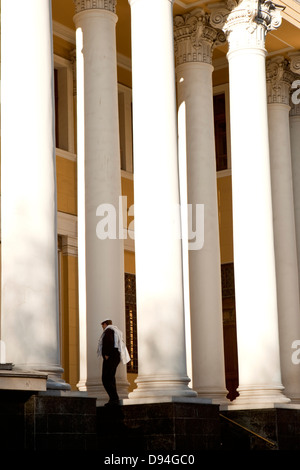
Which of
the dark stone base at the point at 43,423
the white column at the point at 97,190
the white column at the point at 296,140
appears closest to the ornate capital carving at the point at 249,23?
the white column at the point at 97,190

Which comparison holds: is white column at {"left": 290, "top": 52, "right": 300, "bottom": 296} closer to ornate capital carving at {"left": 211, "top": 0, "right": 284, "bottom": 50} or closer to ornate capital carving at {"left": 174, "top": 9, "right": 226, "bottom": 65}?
ornate capital carving at {"left": 174, "top": 9, "right": 226, "bottom": 65}

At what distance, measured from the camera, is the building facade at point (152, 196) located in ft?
52.0

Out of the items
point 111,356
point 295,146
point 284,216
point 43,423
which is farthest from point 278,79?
point 43,423

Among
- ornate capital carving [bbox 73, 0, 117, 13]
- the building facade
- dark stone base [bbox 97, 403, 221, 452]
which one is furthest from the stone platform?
ornate capital carving [bbox 73, 0, 117, 13]

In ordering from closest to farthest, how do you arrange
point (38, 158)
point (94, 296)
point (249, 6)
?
point (38, 158) < point (94, 296) < point (249, 6)

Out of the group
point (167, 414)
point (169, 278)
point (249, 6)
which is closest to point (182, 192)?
point (249, 6)

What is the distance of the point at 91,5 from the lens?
21609mm

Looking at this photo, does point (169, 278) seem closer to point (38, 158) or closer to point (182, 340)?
point (182, 340)

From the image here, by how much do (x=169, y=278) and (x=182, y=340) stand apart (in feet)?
3.96

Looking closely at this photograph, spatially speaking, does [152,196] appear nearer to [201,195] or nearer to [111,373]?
[111,373]

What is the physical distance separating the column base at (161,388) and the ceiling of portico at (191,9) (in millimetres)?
10592

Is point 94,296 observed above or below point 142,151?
below

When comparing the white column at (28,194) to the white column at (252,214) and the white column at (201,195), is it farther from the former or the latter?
the white column at (201,195)
